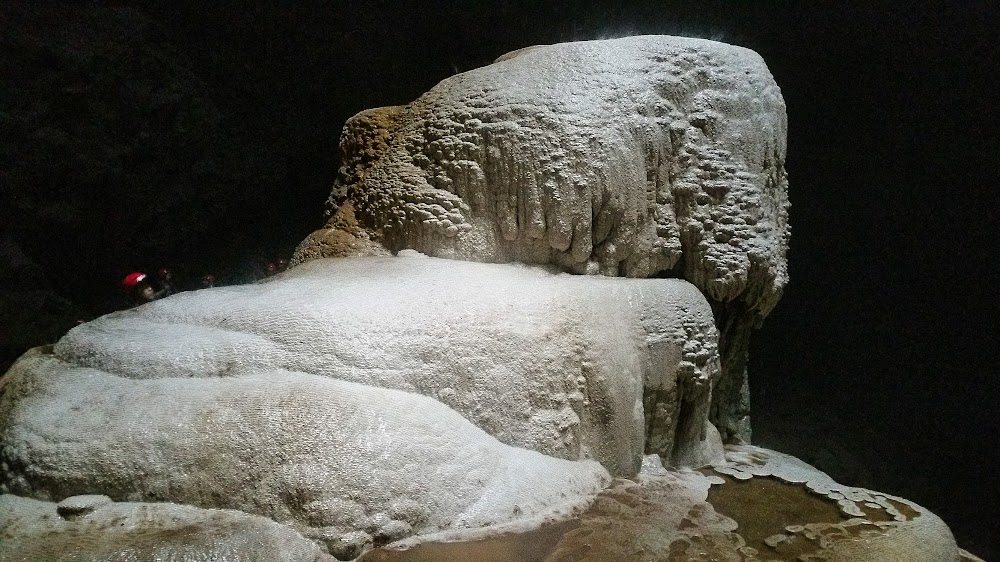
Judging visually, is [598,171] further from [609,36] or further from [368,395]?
[368,395]

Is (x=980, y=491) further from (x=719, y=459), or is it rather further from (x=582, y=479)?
(x=582, y=479)

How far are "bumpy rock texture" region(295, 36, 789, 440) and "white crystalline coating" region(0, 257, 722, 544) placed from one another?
270 mm

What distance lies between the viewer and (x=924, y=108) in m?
4.79

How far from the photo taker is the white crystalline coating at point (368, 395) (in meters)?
1.48

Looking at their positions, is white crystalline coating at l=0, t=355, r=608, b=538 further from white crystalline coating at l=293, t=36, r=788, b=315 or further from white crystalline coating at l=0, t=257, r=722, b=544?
white crystalline coating at l=293, t=36, r=788, b=315

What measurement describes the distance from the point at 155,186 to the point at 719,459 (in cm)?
339

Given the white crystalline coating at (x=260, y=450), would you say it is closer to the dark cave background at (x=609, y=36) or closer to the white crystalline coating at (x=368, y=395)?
the white crystalline coating at (x=368, y=395)

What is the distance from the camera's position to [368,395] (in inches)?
67.1

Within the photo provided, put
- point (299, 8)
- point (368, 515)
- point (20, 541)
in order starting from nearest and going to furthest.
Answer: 1. point (20, 541)
2. point (368, 515)
3. point (299, 8)

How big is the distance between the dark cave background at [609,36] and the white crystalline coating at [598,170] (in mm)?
926

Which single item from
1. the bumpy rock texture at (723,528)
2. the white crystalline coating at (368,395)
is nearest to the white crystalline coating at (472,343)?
the white crystalline coating at (368,395)

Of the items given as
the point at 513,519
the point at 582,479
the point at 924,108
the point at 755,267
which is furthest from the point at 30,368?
the point at 924,108

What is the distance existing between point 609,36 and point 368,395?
245 cm

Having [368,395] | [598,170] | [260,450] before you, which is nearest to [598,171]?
[598,170]
